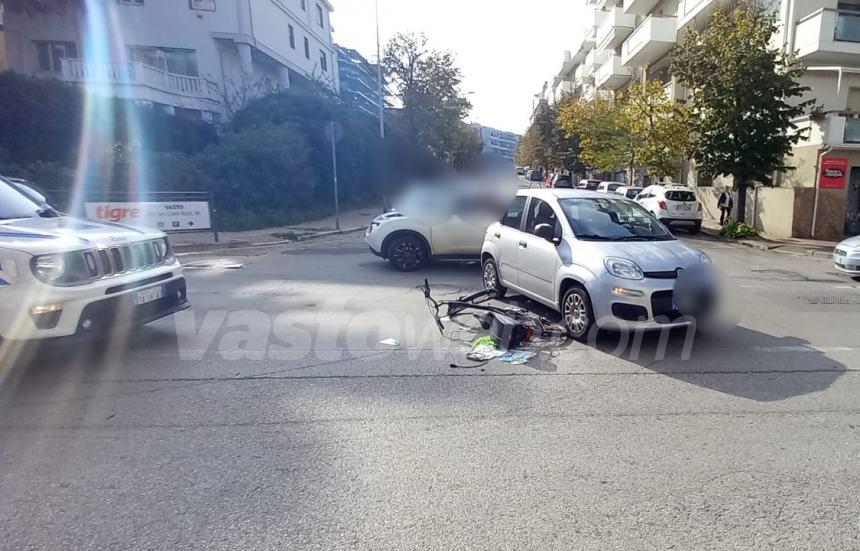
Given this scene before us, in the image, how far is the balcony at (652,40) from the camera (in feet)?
80.8

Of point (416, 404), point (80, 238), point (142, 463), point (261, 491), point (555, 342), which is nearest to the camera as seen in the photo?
point (261, 491)

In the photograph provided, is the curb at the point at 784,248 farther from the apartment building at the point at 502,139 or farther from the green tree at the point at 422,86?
the apartment building at the point at 502,139

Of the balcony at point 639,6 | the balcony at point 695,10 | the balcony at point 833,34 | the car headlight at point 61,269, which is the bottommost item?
the car headlight at point 61,269

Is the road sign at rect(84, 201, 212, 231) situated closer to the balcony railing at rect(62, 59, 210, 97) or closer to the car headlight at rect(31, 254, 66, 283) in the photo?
the car headlight at rect(31, 254, 66, 283)

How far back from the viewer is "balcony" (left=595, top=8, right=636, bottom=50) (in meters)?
32.3

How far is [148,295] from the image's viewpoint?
4633 mm

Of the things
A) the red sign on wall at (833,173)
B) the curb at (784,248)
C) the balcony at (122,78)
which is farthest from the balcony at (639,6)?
the balcony at (122,78)

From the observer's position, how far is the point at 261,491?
2.69 m

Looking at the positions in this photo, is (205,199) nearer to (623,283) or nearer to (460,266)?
(460,266)

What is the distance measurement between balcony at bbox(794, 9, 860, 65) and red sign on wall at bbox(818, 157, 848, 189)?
3814 mm

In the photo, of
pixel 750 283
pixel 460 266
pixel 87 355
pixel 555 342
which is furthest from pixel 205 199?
pixel 750 283

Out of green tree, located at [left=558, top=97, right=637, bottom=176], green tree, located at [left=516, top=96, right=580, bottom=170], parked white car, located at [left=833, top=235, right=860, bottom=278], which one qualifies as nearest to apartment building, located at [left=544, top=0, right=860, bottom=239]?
green tree, located at [left=558, top=97, right=637, bottom=176]

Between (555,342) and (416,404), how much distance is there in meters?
2.07

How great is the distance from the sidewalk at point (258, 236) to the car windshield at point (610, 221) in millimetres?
9633
